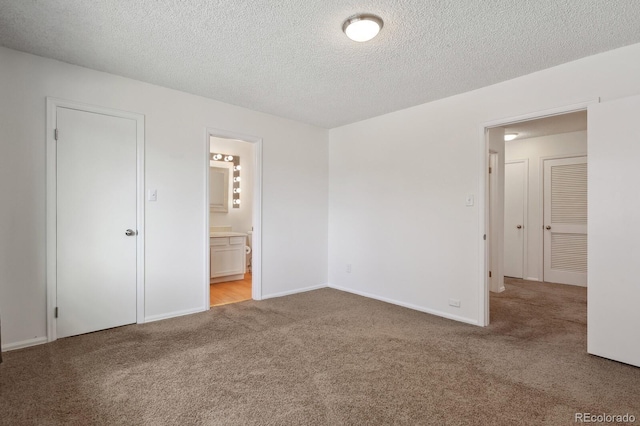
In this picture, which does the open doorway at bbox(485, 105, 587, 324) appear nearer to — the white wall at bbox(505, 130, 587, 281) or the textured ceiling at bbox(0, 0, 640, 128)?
the white wall at bbox(505, 130, 587, 281)

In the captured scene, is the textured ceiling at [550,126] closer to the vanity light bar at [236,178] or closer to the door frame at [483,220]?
the door frame at [483,220]

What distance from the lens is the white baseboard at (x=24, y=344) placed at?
2.63 meters

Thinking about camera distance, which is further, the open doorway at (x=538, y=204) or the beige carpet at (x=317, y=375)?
the open doorway at (x=538, y=204)

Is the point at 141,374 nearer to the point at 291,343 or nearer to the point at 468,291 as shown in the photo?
the point at 291,343

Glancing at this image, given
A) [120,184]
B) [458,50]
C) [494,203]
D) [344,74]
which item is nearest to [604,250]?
[458,50]

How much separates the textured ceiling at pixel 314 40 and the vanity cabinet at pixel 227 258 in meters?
2.50

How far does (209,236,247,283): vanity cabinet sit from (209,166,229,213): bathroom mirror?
3.07 feet

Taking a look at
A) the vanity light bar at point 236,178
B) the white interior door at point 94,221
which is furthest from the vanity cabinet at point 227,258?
the white interior door at point 94,221

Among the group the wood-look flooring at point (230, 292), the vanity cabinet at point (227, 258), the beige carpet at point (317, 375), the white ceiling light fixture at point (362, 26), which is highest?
the white ceiling light fixture at point (362, 26)

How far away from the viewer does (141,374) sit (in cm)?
227

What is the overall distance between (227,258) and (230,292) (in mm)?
752

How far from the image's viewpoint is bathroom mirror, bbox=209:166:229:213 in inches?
231

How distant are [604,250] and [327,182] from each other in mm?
3415

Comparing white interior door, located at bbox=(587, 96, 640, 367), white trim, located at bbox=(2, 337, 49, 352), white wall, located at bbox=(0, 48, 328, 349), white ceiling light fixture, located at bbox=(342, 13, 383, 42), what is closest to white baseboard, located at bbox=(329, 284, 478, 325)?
white wall, located at bbox=(0, 48, 328, 349)
